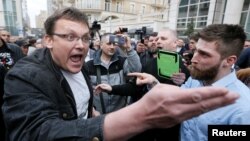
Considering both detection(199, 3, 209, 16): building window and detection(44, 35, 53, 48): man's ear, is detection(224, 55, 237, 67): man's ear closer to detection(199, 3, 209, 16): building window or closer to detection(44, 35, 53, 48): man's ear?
detection(44, 35, 53, 48): man's ear

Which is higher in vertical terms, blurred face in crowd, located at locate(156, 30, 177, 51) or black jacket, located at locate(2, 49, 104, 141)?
blurred face in crowd, located at locate(156, 30, 177, 51)

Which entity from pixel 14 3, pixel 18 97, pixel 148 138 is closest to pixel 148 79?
pixel 148 138

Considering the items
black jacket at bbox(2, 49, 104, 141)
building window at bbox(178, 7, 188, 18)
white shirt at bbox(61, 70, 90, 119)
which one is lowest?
white shirt at bbox(61, 70, 90, 119)

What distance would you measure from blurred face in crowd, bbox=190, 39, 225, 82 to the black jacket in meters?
1.25

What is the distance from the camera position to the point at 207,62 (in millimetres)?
1892

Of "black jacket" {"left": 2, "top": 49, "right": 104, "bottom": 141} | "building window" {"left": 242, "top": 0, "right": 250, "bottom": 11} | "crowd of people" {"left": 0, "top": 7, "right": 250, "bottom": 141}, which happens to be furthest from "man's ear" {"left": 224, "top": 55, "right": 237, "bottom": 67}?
"building window" {"left": 242, "top": 0, "right": 250, "bottom": 11}

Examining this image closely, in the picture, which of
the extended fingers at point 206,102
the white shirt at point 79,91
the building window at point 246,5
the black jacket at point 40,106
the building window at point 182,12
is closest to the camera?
the extended fingers at point 206,102

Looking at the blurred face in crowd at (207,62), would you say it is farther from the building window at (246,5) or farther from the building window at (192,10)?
the building window at (192,10)

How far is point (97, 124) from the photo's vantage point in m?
0.72

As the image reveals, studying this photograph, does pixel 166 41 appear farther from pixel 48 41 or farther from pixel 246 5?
pixel 246 5

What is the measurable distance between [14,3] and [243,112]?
2941cm

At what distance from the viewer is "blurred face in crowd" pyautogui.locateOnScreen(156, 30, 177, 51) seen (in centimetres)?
337

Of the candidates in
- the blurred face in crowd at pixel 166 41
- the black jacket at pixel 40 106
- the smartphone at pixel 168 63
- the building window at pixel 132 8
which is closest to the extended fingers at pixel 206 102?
the black jacket at pixel 40 106

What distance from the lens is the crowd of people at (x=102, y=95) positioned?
0.60 m
